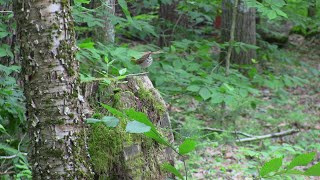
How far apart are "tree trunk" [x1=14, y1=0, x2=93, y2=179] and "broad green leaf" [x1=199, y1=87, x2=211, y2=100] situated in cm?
Result: 308

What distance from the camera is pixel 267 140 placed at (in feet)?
22.0

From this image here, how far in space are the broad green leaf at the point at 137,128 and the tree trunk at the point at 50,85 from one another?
46 cm

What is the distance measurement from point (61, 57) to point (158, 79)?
11.0ft

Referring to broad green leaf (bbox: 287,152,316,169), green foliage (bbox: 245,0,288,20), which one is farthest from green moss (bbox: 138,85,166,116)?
green foliage (bbox: 245,0,288,20)

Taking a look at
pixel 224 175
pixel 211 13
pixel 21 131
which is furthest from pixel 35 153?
pixel 211 13

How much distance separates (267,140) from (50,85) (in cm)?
492

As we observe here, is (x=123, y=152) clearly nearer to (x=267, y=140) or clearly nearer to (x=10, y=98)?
(x=10, y=98)

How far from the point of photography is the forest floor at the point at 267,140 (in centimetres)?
520

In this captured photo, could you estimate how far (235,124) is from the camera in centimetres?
729

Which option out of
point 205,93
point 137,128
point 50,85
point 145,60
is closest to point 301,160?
point 137,128

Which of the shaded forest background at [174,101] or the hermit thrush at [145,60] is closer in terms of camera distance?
the shaded forest background at [174,101]

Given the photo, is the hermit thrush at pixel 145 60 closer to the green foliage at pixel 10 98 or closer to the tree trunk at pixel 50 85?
the green foliage at pixel 10 98

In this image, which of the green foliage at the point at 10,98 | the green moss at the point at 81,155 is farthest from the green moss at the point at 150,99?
the green foliage at the point at 10,98

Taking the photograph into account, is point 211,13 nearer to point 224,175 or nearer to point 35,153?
point 224,175
